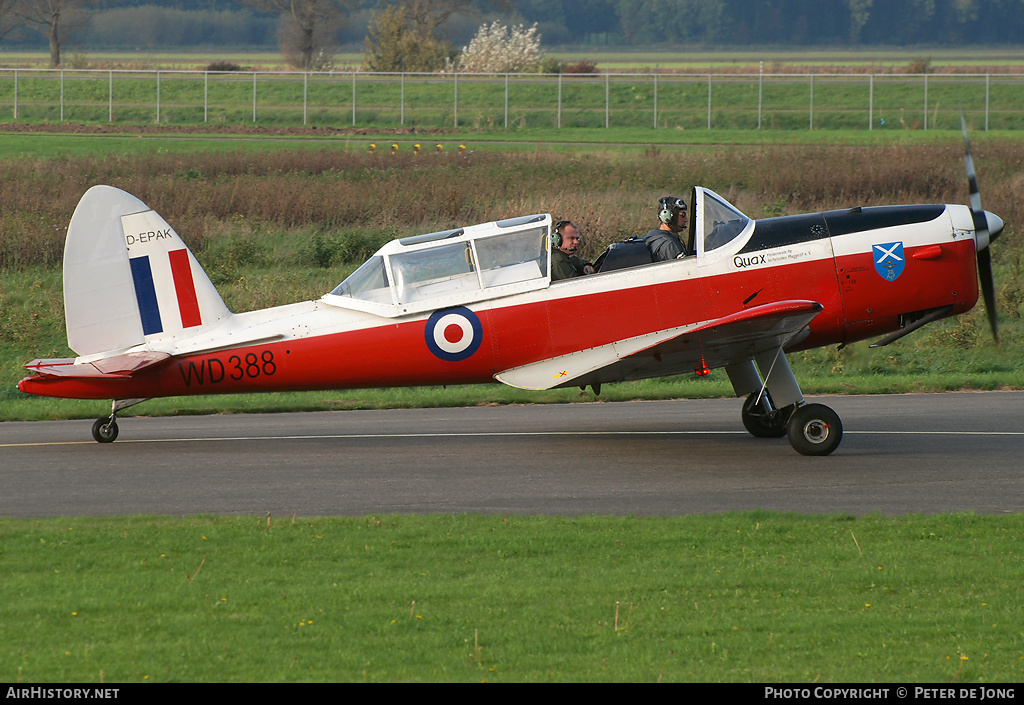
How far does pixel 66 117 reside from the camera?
48031 mm

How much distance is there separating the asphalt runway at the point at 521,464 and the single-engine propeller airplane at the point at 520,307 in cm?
80

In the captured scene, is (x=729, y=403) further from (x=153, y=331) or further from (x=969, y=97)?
(x=969, y=97)

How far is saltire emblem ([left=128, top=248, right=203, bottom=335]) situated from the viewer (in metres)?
12.0

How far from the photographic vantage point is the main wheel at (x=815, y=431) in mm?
11430

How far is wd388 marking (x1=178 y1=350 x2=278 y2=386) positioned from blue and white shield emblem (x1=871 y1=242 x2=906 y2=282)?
6453mm

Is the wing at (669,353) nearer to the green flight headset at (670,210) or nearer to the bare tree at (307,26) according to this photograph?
the green flight headset at (670,210)

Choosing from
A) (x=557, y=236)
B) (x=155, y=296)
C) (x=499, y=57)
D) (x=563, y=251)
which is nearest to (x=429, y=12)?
(x=499, y=57)

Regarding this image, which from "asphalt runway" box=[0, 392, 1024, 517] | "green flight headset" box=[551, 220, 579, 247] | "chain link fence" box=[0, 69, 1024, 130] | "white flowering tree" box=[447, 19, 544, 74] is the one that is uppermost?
"white flowering tree" box=[447, 19, 544, 74]

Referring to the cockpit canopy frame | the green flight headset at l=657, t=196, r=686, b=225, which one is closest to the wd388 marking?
the cockpit canopy frame

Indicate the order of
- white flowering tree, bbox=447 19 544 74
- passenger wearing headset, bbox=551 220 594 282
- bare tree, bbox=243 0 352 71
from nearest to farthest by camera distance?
passenger wearing headset, bbox=551 220 594 282 < white flowering tree, bbox=447 19 544 74 < bare tree, bbox=243 0 352 71

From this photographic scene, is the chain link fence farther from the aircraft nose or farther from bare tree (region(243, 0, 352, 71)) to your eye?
the aircraft nose

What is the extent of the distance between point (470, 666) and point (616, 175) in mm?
23822

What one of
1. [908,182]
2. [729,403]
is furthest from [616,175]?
[729,403]

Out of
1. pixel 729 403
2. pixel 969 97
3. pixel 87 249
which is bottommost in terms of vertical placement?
pixel 729 403
